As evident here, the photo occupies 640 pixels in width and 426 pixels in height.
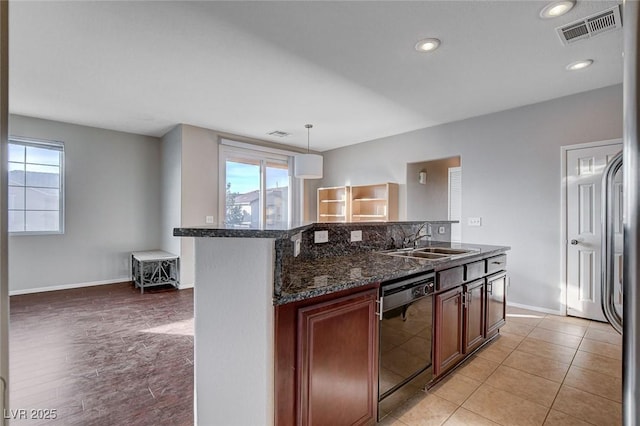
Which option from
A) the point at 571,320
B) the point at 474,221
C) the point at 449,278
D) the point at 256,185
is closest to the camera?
the point at 449,278

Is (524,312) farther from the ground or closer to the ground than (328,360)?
closer to the ground

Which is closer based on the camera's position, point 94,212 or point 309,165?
point 309,165

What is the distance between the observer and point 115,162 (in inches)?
206

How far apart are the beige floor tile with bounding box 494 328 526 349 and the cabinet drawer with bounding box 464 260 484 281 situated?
2.89 feet

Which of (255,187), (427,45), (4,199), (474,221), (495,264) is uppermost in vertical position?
(427,45)

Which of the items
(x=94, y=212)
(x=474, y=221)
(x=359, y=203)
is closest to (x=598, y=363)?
(x=474, y=221)

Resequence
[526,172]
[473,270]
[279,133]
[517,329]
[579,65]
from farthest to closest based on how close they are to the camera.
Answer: [279,133]
[526,172]
[517,329]
[579,65]
[473,270]

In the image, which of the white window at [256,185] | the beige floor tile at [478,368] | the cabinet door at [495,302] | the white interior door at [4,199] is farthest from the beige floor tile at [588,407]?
the white window at [256,185]

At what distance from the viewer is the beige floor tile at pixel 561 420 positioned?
1.73 metres

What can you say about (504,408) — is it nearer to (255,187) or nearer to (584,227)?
(584,227)

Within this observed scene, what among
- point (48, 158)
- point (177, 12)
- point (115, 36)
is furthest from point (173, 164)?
point (177, 12)

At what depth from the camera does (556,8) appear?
6.82 ft

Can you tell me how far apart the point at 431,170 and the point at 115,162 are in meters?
5.85

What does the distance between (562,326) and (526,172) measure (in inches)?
74.8
